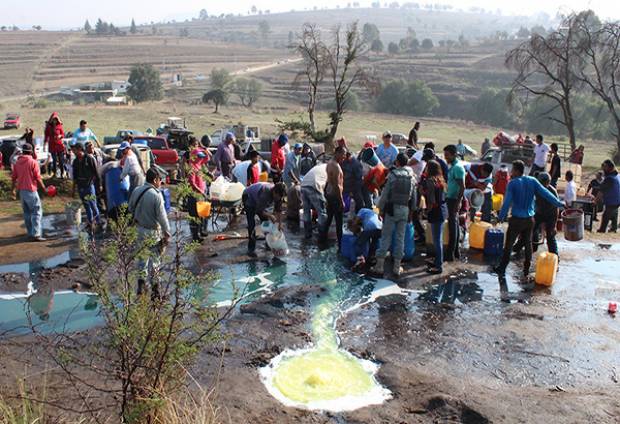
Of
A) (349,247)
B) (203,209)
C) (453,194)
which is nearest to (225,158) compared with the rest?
(203,209)

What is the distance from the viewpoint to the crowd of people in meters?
8.84

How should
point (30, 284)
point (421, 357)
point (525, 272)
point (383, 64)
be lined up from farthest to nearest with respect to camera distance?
point (383, 64) → point (525, 272) → point (30, 284) → point (421, 357)

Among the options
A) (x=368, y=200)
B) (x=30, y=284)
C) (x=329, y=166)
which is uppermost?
(x=329, y=166)

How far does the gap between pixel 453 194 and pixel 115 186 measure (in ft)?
17.9

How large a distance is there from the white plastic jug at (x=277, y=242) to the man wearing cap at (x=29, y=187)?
398 cm

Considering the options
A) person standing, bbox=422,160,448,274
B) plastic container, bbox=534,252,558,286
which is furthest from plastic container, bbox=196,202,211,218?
plastic container, bbox=534,252,558,286

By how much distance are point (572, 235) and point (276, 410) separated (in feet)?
25.4

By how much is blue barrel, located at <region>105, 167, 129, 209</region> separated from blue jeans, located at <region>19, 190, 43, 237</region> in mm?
1337

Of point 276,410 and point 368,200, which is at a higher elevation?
point 368,200

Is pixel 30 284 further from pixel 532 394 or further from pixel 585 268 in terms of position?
pixel 585 268

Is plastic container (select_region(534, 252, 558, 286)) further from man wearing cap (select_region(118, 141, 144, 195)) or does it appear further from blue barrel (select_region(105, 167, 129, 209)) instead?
blue barrel (select_region(105, 167, 129, 209))

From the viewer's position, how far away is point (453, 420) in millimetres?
5449

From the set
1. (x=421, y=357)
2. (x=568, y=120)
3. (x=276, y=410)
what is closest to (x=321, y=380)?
(x=276, y=410)

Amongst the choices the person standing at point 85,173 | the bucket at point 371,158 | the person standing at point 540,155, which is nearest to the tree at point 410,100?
the person standing at point 540,155
